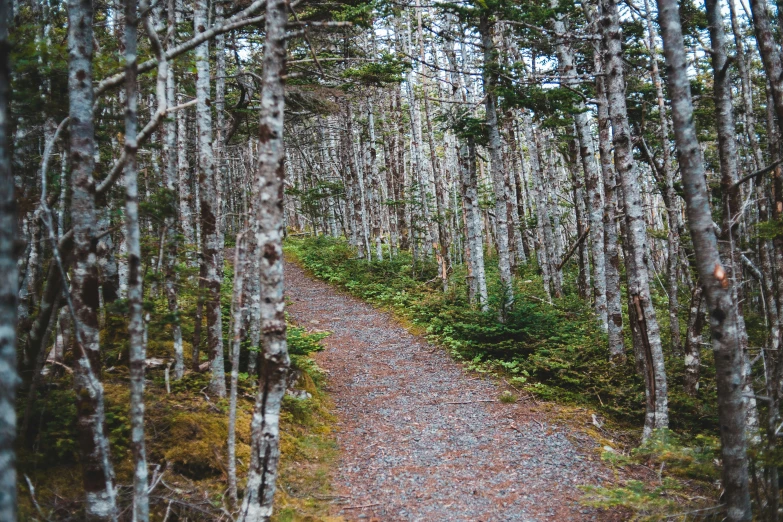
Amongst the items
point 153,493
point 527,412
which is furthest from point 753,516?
point 153,493

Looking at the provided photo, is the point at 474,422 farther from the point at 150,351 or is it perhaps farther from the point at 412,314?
the point at 412,314

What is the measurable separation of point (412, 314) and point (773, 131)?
9.35m

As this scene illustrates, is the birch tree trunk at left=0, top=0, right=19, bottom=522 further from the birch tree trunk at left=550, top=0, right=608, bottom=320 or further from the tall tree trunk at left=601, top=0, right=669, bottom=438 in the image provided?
the birch tree trunk at left=550, top=0, right=608, bottom=320

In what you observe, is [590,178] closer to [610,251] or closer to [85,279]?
[610,251]

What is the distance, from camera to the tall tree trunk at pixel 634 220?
6398 mm

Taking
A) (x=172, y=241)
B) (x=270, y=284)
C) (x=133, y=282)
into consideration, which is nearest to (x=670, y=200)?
(x=270, y=284)

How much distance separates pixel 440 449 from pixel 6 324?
237 inches

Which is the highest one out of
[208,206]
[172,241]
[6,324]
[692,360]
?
[208,206]

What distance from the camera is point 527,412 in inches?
310

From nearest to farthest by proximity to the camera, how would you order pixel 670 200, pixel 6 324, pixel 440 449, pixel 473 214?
pixel 6 324 → pixel 440 449 → pixel 670 200 → pixel 473 214

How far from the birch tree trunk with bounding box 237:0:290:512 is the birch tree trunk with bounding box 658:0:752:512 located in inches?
132

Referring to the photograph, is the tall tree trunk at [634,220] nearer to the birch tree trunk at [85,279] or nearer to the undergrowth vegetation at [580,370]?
the undergrowth vegetation at [580,370]

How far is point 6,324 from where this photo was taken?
1.76 metres

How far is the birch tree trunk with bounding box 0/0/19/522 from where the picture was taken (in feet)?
5.48
